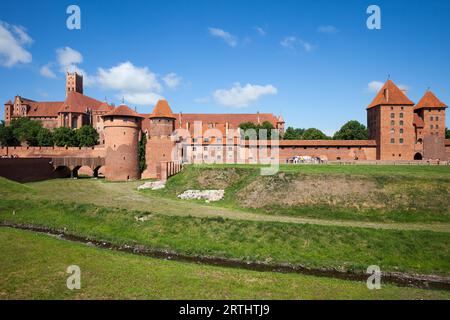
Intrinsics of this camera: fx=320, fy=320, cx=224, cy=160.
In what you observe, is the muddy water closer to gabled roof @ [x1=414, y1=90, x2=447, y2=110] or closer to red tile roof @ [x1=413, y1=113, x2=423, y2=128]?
red tile roof @ [x1=413, y1=113, x2=423, y2=128]

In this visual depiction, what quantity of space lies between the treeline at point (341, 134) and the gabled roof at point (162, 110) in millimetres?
25368

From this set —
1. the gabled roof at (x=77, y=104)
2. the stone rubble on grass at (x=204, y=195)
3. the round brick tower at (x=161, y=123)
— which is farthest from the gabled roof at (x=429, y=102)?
the gabled roof at (x=77, y=104)

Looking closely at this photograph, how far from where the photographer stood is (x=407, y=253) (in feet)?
50.2

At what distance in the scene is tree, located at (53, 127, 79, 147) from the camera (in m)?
58.4

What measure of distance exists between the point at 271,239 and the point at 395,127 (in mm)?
41991

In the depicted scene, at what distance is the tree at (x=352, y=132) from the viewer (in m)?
69.8

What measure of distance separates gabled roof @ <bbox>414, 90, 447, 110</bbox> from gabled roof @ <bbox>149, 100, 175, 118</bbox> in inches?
1715

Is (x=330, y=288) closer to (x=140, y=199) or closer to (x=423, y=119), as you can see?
(x=140, y=199)

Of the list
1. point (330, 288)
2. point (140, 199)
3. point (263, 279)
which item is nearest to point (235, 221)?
point (263, 279)

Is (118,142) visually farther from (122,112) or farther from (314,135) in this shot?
(314,135)

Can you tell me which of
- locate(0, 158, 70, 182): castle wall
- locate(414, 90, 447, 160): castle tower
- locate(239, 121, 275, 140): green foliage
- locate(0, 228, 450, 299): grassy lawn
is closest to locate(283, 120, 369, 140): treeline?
locate(239, 121, 275, 140): green foliage

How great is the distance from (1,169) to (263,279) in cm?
3290

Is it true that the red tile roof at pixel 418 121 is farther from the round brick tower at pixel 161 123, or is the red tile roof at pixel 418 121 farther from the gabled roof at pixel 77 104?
the gabled roof at pixel 77 104
